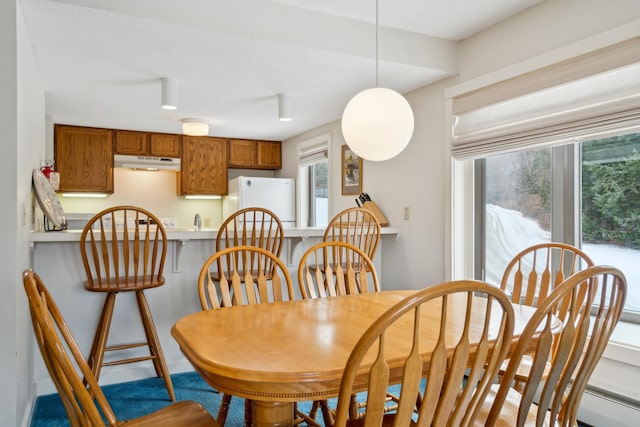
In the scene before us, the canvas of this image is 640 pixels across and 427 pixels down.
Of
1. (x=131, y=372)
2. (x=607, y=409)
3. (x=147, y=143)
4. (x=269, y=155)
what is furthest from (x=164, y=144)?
(x=607, y=409)

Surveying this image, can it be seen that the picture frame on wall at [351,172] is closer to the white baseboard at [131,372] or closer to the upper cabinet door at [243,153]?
the upper cabinet door at [243,153]

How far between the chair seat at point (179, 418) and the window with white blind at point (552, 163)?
2.07m

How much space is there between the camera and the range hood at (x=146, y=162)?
5.13 meters

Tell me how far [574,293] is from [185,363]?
2574 millimetres

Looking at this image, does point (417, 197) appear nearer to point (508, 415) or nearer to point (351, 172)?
point (351, 172)

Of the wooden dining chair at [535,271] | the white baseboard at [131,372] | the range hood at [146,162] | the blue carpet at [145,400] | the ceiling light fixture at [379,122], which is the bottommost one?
the blue carpet at [145,400]

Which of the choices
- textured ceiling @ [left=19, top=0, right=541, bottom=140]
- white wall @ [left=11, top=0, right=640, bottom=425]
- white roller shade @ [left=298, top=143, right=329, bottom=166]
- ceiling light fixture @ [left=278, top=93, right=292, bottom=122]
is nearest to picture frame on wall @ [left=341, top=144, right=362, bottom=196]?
white wall @ [left=11, top=0, right=640, bottom=425]

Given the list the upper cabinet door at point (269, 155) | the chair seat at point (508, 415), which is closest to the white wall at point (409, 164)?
the upper cabinet door at point (269, 155)

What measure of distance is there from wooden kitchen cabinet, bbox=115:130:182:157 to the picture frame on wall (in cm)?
226

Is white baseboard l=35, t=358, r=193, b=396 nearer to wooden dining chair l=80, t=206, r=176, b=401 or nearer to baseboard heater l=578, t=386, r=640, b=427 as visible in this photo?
wooden dining chair l=80, t=206, r=176, b=401

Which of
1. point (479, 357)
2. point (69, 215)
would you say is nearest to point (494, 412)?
point (479, 357)

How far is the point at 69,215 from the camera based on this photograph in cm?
485

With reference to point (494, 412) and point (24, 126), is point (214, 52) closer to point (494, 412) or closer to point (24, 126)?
point (24, 126)

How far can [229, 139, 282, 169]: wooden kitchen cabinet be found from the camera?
5.78 meters
